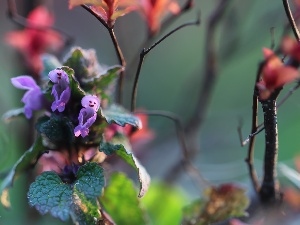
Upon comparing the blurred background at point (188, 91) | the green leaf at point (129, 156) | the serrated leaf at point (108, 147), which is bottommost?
the blurred background at point (188, 91)

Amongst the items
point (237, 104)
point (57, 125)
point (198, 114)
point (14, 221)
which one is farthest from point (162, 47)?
point (57, 125)

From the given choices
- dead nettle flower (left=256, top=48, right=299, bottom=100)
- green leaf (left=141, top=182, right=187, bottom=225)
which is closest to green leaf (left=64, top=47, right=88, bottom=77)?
dead nettle flower (left=256, top=48, right=299, bottom=100)

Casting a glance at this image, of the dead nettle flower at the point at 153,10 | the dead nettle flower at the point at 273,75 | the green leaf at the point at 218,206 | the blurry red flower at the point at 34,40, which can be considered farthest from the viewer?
the blurry red flower at the point at 34,40

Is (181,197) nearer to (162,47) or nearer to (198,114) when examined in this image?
(198,114)

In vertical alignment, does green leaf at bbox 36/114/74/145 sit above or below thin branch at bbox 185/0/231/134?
above

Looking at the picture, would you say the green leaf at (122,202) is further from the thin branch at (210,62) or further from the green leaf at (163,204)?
the thin branch at (210,62)

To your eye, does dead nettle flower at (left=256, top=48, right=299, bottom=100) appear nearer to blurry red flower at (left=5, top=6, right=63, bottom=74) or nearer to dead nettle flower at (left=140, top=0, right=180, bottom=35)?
dead nettle flower at (left=140, top=0, right=180, bottom=35)

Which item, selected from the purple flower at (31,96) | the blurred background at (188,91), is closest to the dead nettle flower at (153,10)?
the blurred background at (188,91)
